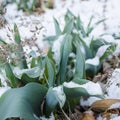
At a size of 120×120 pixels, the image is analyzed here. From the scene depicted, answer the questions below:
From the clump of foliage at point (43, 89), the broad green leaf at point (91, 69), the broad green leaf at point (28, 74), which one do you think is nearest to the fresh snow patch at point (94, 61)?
the broad green leaf at point (91, 69)

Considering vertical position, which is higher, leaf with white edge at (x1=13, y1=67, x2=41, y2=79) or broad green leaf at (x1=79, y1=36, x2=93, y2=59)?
leaf with white edge at (x1=13, y1=67, x2=41, y2=79)

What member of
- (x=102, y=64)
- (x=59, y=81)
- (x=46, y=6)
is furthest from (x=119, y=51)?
(x=46, y=6)

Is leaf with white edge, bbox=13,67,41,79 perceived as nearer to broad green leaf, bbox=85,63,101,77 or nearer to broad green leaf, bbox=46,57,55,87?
broad green leaf, bbox=46,57,55,87

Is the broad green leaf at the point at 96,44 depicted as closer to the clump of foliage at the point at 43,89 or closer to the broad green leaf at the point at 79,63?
the clump of foliage at the point at 43,89

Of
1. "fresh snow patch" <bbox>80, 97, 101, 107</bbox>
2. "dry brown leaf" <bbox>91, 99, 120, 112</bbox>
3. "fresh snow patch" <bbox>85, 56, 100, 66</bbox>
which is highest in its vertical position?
"fresh snow patch" <bbox>85, 56, 100, 66</bbox>

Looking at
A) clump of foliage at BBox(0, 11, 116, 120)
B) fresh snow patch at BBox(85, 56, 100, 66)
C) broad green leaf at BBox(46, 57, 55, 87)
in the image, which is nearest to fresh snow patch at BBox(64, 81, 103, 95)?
clump of foliage at BBox(0, 11, 116, 120)

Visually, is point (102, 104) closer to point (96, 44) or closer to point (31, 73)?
point (31, 73)

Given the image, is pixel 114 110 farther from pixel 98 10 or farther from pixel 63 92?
pixel 98 10
